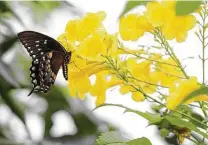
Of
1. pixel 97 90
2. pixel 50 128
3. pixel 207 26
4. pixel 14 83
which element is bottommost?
pixel 50 128

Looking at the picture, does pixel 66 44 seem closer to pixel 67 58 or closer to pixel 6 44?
pixel 67 58

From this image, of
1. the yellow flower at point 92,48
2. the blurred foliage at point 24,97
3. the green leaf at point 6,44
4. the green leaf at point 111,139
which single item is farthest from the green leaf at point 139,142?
the green leaf at point 6,44

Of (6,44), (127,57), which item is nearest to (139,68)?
(127,57)

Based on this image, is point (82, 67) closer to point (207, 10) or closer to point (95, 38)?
point (95, 38)

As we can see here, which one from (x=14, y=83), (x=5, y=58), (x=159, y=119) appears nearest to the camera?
(x=159, y=119)

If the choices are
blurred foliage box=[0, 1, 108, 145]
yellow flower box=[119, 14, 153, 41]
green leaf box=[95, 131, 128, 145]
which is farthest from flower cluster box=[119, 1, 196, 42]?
blurred foliage box=[0, 1, 108, 145]

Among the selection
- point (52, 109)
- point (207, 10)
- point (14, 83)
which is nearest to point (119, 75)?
point (207, 10)
